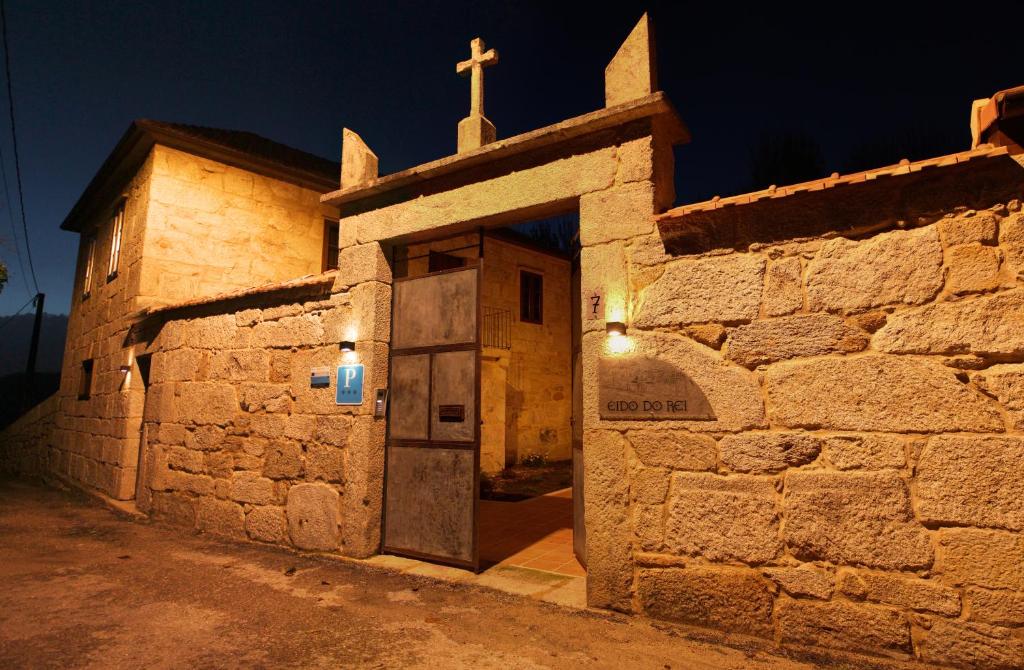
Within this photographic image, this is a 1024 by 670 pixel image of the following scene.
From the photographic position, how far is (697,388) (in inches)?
128

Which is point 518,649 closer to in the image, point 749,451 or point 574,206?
point 749,451

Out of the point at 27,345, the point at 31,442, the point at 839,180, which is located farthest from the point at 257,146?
the point at 27,345

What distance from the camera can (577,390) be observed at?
4.45 meters

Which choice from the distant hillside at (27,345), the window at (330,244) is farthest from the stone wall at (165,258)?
the distant hillside at (27,345)

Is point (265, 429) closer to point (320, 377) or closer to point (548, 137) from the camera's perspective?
point (320, 377)

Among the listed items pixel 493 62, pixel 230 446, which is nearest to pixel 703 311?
pixel 493 62

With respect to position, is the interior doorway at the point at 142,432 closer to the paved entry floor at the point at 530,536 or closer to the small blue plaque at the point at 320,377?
the small blue plaque at the point at 320,377

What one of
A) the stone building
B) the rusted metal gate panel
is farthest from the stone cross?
the rusted metal gate panel

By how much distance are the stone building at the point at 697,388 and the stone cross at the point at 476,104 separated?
3cm

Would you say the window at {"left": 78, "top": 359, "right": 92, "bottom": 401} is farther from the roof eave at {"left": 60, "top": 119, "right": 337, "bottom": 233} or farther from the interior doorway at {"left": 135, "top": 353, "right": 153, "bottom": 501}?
the roof eave at {"left": 60, "top": 119, "right": 337, "bottom": 233}

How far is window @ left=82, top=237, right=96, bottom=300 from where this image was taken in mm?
10109

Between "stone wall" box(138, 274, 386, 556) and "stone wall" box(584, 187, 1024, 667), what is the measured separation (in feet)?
7.23

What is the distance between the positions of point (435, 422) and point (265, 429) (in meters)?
Result: 1.90

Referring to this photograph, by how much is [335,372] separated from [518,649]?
2.89 meters
